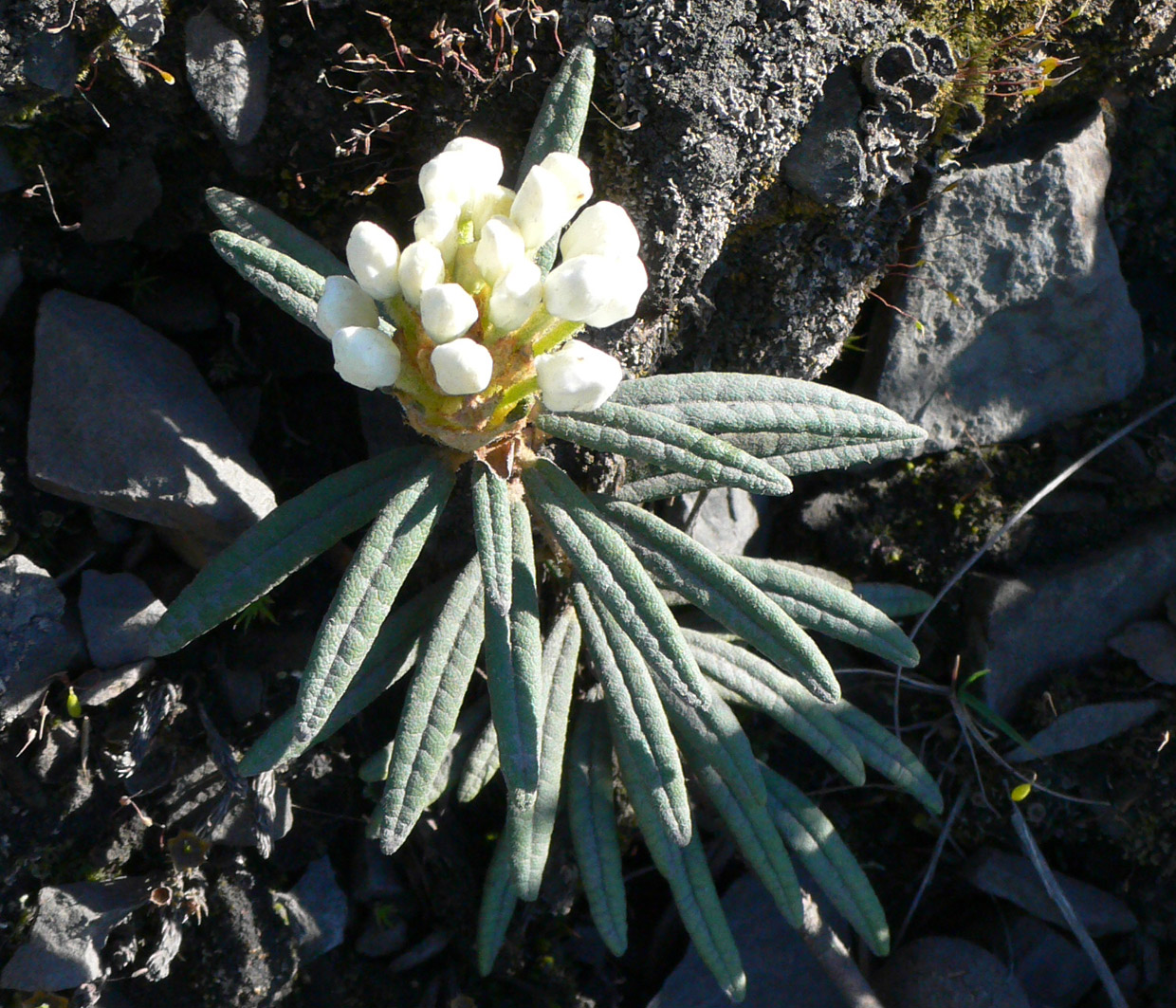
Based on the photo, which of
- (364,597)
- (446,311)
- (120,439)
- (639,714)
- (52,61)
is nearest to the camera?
(446,311)

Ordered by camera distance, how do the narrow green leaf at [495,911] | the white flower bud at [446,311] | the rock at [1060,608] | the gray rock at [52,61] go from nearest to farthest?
the white flower bud at [446,311] < the gray rock at [52,61] < the narrow green leaf at [495,911] < the rock at [1060,608]

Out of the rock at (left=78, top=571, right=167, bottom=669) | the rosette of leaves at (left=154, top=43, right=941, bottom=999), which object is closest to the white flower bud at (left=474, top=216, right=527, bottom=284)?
the rosette of leaves at (left=154, top=43, right=941, bottom=999)

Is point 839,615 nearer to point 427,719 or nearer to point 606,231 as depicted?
point 427,719

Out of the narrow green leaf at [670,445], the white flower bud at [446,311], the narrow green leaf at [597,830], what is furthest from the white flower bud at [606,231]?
the narrow green leaf at [597,830]

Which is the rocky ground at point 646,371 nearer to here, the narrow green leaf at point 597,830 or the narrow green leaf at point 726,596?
the narrow green leaf at point 597,830

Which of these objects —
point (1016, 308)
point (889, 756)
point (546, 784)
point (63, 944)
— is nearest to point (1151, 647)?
point (889, 756)

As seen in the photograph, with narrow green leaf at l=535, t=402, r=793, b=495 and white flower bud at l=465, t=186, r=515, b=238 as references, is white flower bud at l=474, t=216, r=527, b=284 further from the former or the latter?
narrow green leaf at l=535, t=402, r=793, b=495

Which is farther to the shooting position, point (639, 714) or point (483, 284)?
point (639, 714)
